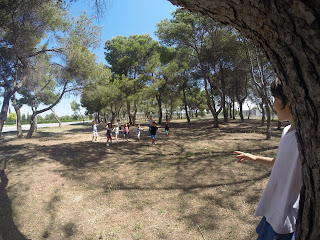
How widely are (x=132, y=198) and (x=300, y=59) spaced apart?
4.00 m

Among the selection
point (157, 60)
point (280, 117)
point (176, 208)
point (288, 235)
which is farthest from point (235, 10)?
point (157, 60)

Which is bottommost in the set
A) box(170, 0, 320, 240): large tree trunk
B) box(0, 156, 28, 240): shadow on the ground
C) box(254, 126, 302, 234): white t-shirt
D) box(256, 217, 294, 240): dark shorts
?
box(0, 156, 28, 240): shadow on the ground

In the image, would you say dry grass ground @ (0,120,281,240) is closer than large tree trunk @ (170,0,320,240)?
No

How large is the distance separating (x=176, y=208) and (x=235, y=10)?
3440 millimetres

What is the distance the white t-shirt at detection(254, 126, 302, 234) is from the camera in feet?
3.72

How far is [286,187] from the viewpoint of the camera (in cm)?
118

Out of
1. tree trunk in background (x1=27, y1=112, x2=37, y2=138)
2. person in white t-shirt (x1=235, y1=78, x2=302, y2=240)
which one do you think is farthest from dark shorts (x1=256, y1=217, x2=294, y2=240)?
tree trunk in background (x1=27, y1=112, x2=37, y2=138)

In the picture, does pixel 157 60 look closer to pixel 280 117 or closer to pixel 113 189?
pixel 113 189

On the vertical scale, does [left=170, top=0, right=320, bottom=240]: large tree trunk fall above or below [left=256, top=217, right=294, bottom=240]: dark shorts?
above

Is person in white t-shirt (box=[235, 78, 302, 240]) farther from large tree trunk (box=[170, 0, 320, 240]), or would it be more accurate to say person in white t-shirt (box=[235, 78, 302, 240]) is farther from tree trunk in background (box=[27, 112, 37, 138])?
tree trunk in background (box=[27, 112, 37, 138])

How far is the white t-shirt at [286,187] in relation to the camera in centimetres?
113

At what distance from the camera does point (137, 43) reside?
21.0 m

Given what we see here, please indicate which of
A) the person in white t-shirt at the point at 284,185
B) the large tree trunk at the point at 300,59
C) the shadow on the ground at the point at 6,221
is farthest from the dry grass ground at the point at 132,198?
the large tree trunk at the point at 300,59

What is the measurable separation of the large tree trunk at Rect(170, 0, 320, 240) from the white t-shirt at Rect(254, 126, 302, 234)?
→ 0.28m
